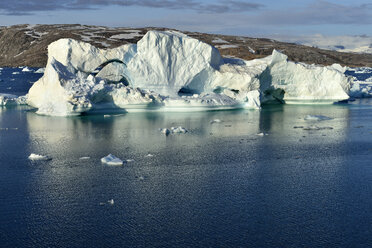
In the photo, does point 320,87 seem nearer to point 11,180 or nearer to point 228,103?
point 228,103

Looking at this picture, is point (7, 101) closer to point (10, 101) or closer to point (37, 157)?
point (10, 101)

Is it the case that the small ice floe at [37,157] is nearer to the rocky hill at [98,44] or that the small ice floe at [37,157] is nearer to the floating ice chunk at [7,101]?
the floating ice chunk at [7,101]

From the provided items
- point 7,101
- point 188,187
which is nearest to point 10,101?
point 7,101

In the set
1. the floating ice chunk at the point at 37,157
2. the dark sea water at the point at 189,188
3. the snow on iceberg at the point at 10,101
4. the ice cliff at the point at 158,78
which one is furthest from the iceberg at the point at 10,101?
the floating ice chunk at the point at 37,157

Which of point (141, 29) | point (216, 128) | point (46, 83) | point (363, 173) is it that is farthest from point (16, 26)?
point (363, 173)

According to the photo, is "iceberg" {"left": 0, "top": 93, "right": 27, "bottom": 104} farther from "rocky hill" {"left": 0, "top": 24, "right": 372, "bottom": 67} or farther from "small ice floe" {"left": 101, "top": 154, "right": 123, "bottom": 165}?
"rocky hill" {"left": 0, "top": 24, "right": 372, "bottom": 67}

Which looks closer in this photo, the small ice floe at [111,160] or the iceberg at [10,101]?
the small ice floe at [111,160]
